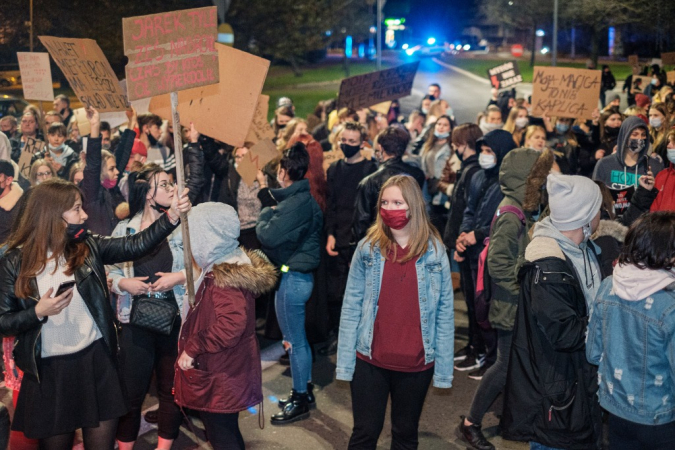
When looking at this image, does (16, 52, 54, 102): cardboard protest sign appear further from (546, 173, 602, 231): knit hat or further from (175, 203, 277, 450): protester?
(546, 173, 602, 231): knit hat

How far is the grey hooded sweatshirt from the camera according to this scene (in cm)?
746

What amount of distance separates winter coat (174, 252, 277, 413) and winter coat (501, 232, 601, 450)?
1438 millimetres

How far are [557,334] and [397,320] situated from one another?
3.06 feet

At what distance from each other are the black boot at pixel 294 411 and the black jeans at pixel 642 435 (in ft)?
9.20

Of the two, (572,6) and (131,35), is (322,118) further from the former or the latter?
(572,6)

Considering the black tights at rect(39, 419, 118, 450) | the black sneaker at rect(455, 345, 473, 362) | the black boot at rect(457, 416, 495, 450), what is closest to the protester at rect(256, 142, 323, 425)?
the black boot at rect(457, 416, 495, 450)

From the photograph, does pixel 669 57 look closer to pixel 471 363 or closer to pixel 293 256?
pixel 471 363

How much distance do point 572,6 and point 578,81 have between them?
36.9 feet

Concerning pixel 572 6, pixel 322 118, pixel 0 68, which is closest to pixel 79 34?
pixel 0 68

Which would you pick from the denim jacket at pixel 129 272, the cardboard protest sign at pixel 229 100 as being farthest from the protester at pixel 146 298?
the cardboard protest sign at pixel 229 100

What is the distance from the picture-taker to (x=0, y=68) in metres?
14.9

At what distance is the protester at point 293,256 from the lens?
609 centimetres

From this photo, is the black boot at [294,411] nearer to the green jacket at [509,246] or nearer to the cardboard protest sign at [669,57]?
the green jacket at [509,246]

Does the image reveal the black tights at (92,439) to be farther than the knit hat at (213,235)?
No
